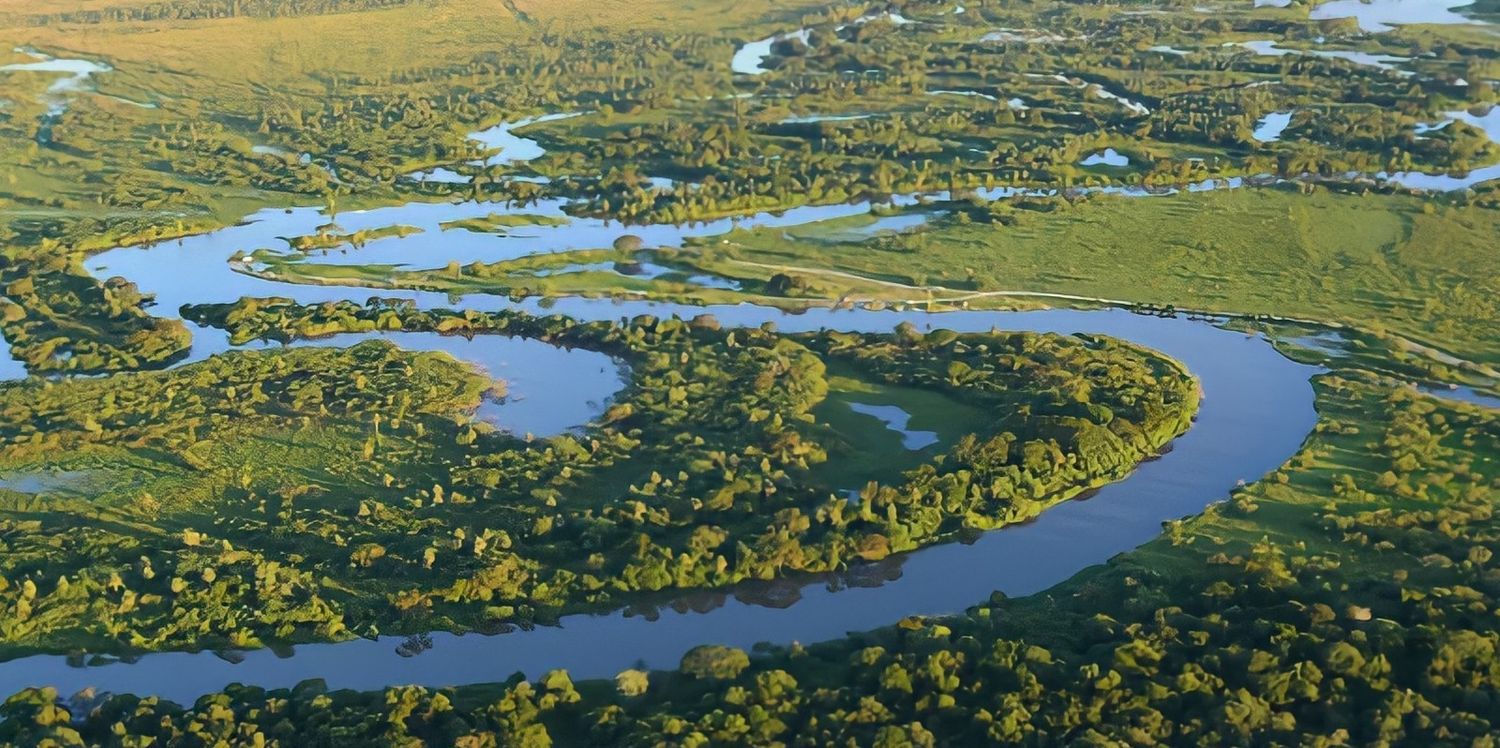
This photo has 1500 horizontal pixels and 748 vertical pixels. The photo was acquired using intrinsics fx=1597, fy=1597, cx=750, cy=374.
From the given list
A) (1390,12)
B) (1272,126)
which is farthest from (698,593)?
(1390,12)

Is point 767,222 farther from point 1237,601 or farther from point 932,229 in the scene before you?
point 1237,601

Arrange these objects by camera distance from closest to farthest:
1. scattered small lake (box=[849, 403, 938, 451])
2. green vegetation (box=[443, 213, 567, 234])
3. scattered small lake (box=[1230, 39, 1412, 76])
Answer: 1. scattered small lake (box=[849, 403, 938, 451])
2. green vegetation (box=[443, 213, 567, 234])
3. scattered small lake (box=[1230, 39, 1412, 76])

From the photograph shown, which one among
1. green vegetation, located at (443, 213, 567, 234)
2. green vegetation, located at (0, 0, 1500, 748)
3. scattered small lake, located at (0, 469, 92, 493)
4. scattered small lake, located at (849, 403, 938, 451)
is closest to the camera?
green vegetation, located at (0, 0, 1500, 748)

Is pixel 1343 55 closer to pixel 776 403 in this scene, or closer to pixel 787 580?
pixel 776 403

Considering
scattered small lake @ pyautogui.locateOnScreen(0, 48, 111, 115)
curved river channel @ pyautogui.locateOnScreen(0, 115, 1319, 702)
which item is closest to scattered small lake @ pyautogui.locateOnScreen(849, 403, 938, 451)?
curved river channel @ pyautogui.locateOnScreen(0, 115, 1319, 702)

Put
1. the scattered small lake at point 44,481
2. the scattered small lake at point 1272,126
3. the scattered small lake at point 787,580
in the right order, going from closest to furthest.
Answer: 1. the scattered small lake at point 787,580
2. the scattered small lake at point 44,481
3. the scattered small lake at point 1272,126

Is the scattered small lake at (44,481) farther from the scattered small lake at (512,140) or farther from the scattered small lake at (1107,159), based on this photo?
the scattered small lake at (1107,159)

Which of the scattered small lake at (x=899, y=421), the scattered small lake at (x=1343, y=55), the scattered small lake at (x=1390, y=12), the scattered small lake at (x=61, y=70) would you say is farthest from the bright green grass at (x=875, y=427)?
the scattered small lake at (x=1390, y=12)

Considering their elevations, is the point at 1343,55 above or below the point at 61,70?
above

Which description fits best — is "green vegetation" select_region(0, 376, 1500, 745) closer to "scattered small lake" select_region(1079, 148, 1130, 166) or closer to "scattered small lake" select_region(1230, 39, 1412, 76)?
"scattered small lake" select_region(1079, 148, 1130, 166)
